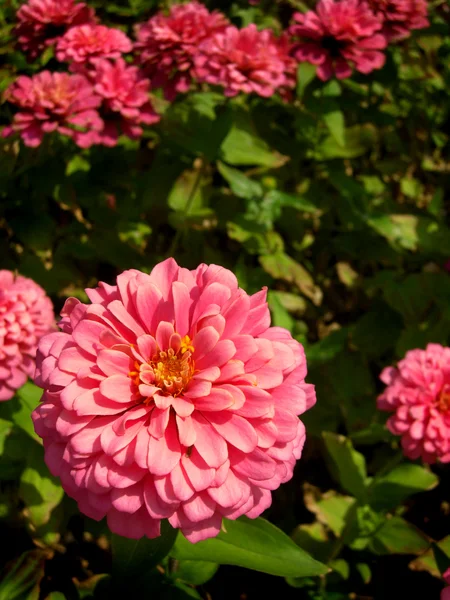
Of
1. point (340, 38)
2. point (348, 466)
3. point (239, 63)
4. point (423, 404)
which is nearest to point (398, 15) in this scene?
point (340, 38)

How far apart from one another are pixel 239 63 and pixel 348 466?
3.64ft

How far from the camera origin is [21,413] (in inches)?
47.0

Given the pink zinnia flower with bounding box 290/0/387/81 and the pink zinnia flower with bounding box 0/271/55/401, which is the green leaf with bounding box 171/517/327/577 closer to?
the pink zinnia flower with bounding box 0/271/55/401

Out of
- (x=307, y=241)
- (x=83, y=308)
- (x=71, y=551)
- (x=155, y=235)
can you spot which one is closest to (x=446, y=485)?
(x=307, y=241)

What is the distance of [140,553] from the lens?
80 cm

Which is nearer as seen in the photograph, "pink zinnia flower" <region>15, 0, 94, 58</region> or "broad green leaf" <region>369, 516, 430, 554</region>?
"broad green leaf" <region>369, 516, 430, 554</region>

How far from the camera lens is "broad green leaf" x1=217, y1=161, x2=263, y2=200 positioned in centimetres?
160

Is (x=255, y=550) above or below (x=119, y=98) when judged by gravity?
below

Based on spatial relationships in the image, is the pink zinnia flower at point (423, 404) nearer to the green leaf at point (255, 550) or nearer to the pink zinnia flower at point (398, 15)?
the green leaf at point (255, 550)

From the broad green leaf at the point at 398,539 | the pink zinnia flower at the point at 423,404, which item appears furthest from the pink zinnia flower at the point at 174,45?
the broad green leaf at the point at 398,539

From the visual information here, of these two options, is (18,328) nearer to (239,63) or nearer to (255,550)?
(255,550)

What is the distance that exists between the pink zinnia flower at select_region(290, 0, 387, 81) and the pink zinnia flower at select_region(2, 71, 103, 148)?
654 millimetres

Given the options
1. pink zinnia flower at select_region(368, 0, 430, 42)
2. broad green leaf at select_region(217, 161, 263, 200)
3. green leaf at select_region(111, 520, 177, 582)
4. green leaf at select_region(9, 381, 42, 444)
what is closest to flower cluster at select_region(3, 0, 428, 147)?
pink zinnia flower at select_region(368, 0, 430, 42)

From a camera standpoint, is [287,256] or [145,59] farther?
[287,256]
